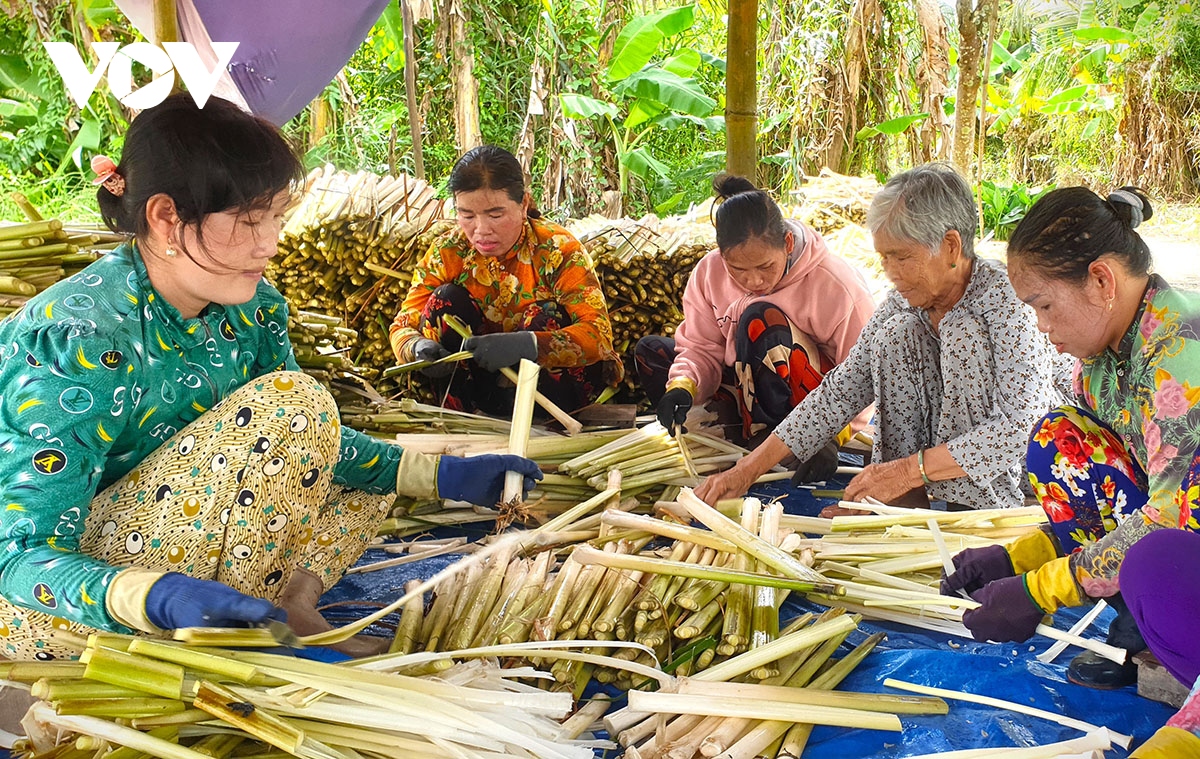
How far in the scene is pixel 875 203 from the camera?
282 cm

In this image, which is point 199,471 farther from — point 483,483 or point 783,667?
point 783,667

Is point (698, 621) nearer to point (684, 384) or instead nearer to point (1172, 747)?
point (1172, 747)

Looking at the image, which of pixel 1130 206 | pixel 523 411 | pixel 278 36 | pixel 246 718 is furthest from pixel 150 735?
pixel 278 36

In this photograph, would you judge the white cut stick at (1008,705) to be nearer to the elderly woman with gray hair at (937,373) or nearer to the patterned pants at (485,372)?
the elderly woman with gray hair at (937,373)

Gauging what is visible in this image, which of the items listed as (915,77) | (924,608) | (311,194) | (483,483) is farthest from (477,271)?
(915,77)

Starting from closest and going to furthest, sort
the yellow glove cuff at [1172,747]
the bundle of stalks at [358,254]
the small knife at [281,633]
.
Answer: the yellow glove cuff at [1172,747] → the small knife at [281,633] → the bundle of stalks at [358,254]

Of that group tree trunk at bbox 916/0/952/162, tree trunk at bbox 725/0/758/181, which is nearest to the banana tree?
tree trunk at bbox 916/0/952/162

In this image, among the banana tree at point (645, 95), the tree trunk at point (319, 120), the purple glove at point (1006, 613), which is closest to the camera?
the purple glove at point (1006, 613)

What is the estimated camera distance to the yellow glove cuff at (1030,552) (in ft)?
7.13

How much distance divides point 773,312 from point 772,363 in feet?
0.64

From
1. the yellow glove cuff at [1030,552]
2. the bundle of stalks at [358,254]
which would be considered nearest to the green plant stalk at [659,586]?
the yellow glove cuff at [1030,552]

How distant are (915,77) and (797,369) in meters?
6.78

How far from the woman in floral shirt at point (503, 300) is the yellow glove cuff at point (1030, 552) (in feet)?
6.74

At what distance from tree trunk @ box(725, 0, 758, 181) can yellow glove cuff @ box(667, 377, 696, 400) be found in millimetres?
1259
